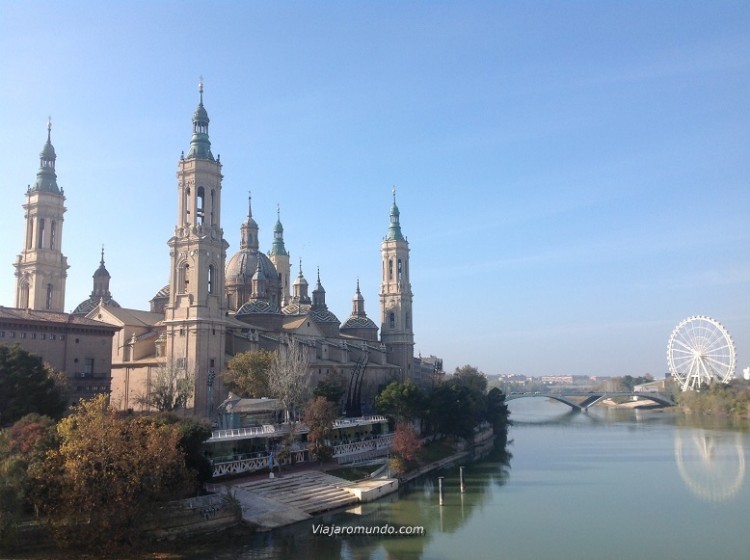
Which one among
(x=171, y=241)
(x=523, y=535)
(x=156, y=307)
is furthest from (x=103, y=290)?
(x=523, y=535)

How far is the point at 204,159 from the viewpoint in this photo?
56.7m

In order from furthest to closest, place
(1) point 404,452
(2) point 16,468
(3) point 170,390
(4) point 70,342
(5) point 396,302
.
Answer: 1. (5) point 396,302
2. (4) point 70,342
3. (1) point 404,452
4. (3) point 170,390
5. (2) point 16,468

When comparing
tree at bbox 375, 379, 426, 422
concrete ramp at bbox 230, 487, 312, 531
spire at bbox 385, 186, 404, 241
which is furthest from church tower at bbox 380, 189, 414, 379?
concrete ramp at bbox 230, 487, 312, 531

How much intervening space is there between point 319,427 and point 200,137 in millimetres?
28444

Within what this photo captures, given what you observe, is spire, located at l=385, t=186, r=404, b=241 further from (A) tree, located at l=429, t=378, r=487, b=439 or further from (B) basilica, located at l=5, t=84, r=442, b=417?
(A) tree, located at l=429, t=378, r=487, b=439


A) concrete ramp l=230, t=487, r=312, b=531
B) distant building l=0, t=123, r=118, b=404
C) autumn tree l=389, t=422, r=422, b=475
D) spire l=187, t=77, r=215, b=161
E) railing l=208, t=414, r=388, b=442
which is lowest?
concrete ramp l=230, t=487, r=312, b=531

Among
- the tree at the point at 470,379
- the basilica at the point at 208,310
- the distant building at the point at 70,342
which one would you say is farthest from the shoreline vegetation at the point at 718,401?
the distant building at the point at 70,342

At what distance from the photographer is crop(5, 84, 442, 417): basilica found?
54.1 metres

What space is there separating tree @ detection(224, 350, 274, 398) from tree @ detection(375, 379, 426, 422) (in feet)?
32.3

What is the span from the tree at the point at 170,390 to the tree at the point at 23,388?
6.49m

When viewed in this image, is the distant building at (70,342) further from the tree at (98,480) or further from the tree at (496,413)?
the tree at (496,413)

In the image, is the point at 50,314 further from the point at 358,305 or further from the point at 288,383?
the point at 358,305

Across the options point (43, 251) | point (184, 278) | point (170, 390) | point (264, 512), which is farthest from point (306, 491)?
point (43, 251)

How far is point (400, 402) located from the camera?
54500 millimetres
